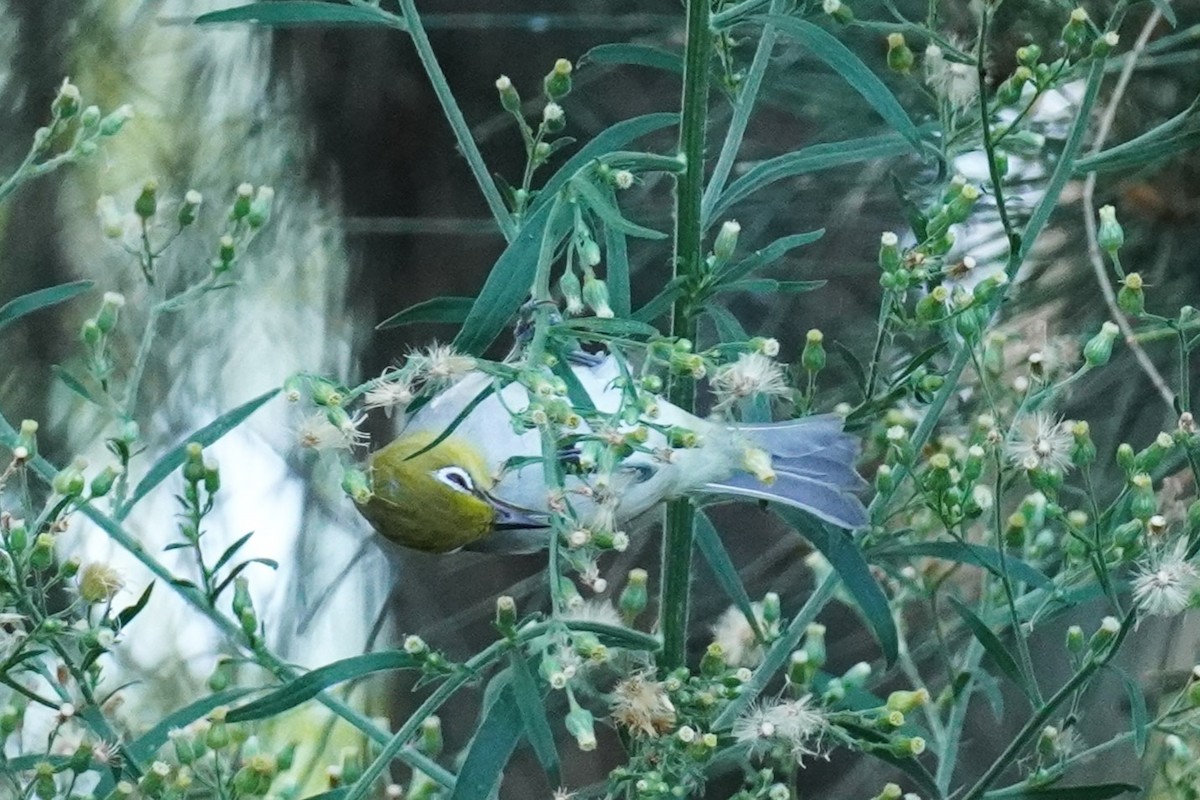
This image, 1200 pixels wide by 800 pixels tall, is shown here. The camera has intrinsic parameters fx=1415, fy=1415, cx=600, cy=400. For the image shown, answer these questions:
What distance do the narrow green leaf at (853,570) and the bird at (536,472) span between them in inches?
0.6

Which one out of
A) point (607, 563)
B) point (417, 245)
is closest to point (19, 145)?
point (417, 245)

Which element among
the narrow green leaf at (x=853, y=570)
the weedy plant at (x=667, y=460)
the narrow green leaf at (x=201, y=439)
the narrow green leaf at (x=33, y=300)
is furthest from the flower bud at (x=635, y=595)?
the narrow green leaf at (x=33, y=300)

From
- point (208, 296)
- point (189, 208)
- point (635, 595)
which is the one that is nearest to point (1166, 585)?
point (635, 595)

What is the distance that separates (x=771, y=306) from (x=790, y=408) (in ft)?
2.06

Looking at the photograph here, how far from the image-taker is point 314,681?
619mm

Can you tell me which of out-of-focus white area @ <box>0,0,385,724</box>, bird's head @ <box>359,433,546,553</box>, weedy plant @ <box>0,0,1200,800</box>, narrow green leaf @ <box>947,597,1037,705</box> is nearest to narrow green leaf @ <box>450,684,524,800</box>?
weedy plant @ <box>0,0,1200,800</box>

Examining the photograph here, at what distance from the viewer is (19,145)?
1.49 m

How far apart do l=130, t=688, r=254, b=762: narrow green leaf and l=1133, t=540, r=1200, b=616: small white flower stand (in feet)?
1.33

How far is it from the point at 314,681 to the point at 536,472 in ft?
0.45

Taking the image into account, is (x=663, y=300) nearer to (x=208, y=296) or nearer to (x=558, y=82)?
(x=558, y=82)

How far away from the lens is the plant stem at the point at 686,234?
0.58m

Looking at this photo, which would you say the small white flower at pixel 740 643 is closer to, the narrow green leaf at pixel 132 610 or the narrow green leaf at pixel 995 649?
the narrow green leaf at pixel 995 649

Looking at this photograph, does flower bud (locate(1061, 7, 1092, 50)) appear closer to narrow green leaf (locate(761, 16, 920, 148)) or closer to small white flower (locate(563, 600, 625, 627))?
narrow green leaf (locate(761, 16, 920, 148))

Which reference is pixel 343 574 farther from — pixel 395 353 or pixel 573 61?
pixel 573 61
